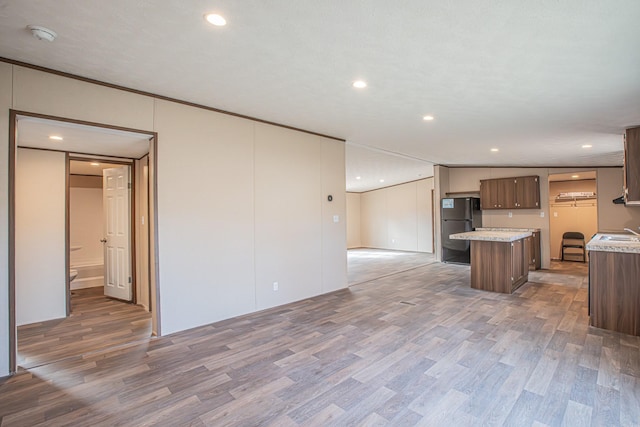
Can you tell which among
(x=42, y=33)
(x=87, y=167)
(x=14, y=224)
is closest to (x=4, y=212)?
(x=14, y=224)

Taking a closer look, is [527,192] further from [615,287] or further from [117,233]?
[117,233]

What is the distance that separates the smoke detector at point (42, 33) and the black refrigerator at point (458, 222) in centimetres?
775

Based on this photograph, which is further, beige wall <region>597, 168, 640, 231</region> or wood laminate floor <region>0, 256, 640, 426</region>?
beige wall <region>597, 168, 640, 231</region>

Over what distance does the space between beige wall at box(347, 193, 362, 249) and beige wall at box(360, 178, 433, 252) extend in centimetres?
20

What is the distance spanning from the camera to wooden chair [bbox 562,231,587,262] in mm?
7711

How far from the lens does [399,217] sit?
36.7 ft

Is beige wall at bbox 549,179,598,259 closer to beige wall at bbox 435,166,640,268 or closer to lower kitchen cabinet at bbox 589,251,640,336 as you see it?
beige wall at bbox 435,166,640,268

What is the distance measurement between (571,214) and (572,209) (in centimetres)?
14

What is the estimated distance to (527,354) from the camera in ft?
8.85

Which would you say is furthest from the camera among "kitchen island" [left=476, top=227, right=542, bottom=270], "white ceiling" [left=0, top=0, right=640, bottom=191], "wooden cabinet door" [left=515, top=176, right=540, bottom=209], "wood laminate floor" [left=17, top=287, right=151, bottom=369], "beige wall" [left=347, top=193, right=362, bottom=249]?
"beige wall" [left=347, top=193, right=362, bottom=249]

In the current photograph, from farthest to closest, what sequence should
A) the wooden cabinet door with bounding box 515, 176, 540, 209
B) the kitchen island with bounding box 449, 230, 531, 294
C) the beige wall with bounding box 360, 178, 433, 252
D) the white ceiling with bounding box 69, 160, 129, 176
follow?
the beige wall with bounding box 360, 178, 433, 252, the wooden cabinet door with bounding box 515, 176, 540, 209, the white ceiling with bounding box 69, 160, 129, 176, the kitchen island with bounding box 449, 230, 531, 294

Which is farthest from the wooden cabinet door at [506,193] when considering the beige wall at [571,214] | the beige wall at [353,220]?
the beige wall at [353,220]

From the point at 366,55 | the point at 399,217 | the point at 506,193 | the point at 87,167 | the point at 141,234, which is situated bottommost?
the point at 141,234

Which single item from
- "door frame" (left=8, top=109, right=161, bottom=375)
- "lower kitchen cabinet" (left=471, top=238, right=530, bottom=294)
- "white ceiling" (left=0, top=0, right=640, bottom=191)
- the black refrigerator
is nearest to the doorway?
the black refrigerator
